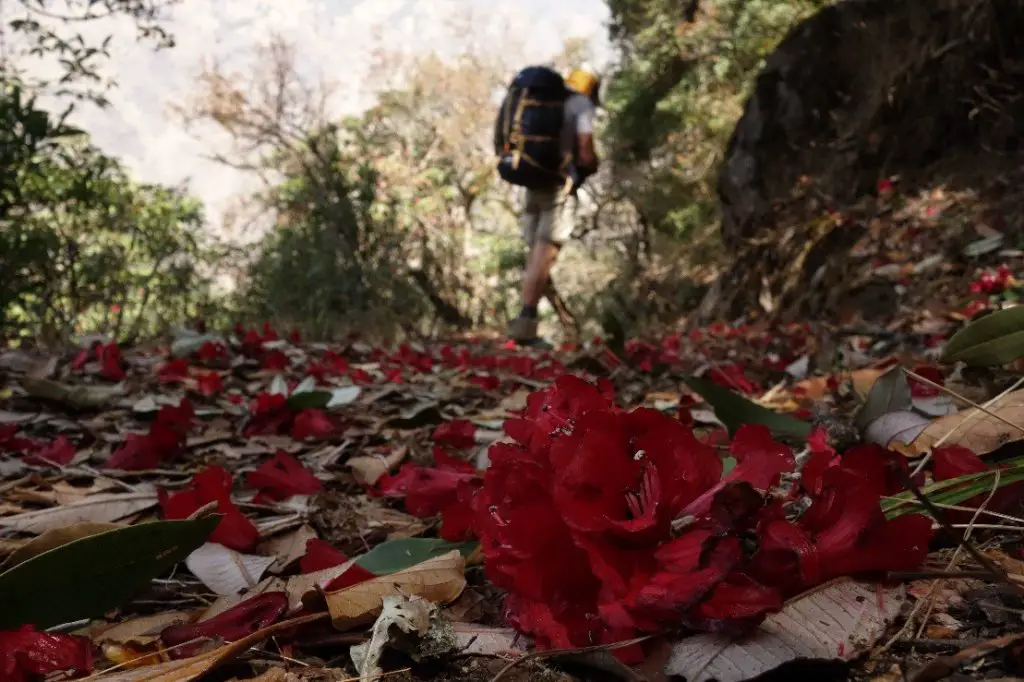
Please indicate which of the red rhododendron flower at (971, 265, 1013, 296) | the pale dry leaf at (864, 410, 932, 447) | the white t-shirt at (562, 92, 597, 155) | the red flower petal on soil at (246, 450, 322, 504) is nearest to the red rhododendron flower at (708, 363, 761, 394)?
the pale dry leaf at (864, 410, 932, 447)

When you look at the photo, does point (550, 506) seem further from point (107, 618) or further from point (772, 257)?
point (772, 257)

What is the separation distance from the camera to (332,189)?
583 cm

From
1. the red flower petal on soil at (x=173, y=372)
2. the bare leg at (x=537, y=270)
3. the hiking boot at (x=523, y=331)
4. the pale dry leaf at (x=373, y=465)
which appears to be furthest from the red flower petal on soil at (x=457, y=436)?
the bare leg at (x=537, y=270)

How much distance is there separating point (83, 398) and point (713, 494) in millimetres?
1788

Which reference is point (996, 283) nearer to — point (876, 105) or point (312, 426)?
point (312, 426)

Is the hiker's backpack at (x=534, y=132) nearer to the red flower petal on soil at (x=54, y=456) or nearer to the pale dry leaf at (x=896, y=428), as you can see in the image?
the red flower petal on soil at (x=54, y=456)

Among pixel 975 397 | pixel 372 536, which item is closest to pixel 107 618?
pixel 372 536

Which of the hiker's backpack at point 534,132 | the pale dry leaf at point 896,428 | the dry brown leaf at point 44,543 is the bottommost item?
the dry brown leaf at point 44,543

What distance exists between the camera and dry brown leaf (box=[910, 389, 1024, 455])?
35.4 inches

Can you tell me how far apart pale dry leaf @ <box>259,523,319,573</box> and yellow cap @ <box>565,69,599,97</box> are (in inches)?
185

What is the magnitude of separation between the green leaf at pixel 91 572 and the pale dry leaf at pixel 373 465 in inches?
24.2

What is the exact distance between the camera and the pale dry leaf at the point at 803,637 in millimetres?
528

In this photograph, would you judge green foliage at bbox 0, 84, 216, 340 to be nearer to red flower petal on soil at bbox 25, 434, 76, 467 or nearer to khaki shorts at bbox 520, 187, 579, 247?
red flower petal on soil at bbox 25, 434, 76, 467

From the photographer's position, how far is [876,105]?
17.1 ft
